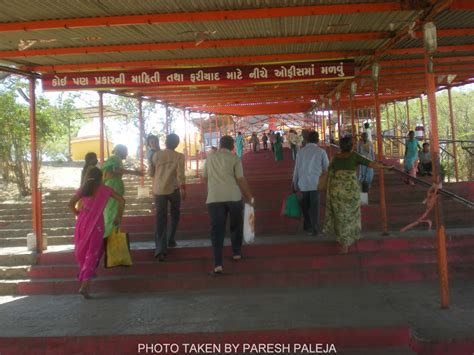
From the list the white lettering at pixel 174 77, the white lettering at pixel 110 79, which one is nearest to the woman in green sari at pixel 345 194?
the white lettering at pixel 174 77

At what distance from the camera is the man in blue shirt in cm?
702

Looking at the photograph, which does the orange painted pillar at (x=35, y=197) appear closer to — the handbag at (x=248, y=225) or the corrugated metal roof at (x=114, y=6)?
the corrugated metal roof at (x=114, y=6)

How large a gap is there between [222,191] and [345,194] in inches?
64.4

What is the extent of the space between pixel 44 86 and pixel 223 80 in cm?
309

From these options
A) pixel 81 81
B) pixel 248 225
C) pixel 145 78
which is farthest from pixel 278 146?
pixel 248 225

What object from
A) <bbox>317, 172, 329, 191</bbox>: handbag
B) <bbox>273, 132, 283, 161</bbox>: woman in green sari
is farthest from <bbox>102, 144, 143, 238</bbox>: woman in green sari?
<bbox>273, 132, 283, 161</bbox>: woman in green sari

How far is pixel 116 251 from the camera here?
5938mm

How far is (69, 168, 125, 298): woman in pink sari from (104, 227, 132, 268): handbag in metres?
0.16

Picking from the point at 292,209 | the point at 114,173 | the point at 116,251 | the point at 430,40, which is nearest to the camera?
the point at 430,40

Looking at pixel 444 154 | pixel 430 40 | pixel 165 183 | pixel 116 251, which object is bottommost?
pixel 116 251

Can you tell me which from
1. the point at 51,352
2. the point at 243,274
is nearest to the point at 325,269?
the point at 243,274

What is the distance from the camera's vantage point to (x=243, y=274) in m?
6.25

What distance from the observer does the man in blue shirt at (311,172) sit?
7023 mm

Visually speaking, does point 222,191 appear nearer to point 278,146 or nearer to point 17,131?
point 17,131
